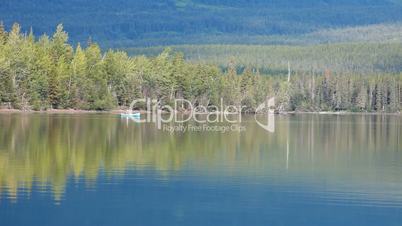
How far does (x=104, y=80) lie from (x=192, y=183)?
86278mm

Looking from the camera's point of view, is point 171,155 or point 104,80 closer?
point 171,155

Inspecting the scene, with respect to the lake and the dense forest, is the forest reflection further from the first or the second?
the dense forest

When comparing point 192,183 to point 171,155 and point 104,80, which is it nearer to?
point 171,155

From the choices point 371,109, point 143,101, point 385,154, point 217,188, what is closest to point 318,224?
point 217,188

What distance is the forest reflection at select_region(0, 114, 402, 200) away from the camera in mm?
34625

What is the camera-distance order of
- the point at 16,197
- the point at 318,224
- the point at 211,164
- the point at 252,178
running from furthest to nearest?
the point at 211,164 → the point at 252,178 → the point at 16,197 → the point at 318,224

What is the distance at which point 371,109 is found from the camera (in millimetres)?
194000

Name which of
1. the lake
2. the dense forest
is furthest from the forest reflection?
the dense forest

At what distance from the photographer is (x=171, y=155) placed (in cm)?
4328

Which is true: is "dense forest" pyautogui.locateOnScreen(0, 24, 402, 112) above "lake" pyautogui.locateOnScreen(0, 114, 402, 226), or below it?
above

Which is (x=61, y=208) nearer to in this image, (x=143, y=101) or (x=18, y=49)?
(x=18, y=49)

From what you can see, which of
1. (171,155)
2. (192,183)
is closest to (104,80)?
(171,155)

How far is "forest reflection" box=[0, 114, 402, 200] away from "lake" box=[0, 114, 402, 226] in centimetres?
5

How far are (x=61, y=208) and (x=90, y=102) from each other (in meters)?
89.2
